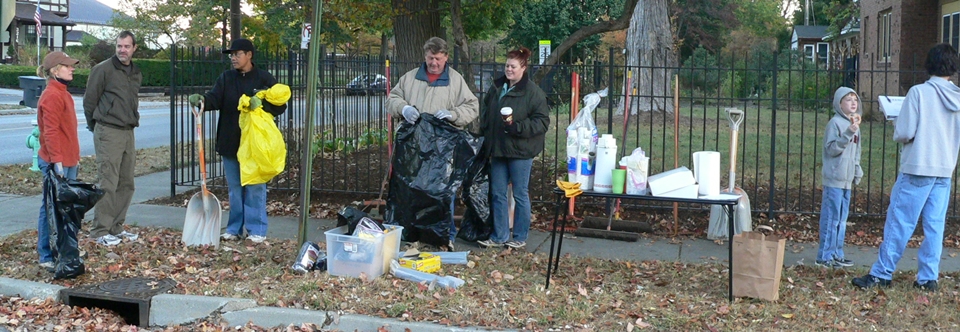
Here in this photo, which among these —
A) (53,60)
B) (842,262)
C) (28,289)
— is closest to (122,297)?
(28,289)

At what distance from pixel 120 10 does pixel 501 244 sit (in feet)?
150

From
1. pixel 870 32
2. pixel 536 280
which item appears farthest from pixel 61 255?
pixel 870 32

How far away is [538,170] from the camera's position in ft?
37.3

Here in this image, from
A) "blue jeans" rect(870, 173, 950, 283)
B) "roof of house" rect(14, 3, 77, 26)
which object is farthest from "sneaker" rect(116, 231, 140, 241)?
"roof of house" rect(14, 3, 77, 26)

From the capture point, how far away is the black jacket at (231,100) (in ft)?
24.8

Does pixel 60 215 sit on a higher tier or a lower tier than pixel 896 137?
lower

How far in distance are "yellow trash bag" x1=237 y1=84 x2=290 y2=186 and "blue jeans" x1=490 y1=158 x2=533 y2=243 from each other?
1.72m

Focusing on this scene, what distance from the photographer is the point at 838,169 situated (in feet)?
22.6

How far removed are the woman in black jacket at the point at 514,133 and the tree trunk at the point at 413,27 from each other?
12.7ft

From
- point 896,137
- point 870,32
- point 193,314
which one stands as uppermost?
point 870,32

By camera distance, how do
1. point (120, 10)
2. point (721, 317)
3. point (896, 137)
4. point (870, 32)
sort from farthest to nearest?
point (120, 10) < point (870, 32) < point (896, 137) < point (721, 317)

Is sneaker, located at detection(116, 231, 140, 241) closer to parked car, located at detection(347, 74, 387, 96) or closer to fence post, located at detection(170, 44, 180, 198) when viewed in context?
fence post, located at detection(170, 44, 180, 198)

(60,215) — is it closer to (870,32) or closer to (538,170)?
(538,170)

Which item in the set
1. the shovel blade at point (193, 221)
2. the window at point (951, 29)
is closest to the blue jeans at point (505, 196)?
the shovel blade at point (193, 221)
